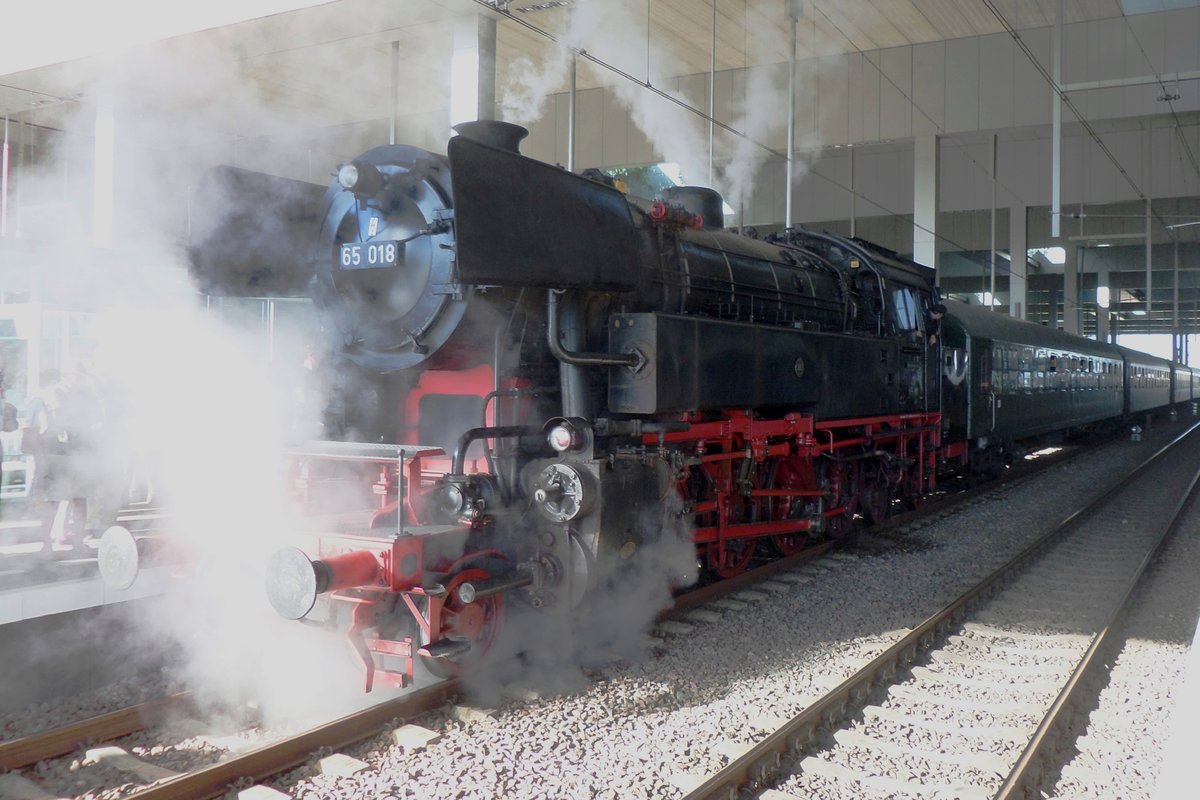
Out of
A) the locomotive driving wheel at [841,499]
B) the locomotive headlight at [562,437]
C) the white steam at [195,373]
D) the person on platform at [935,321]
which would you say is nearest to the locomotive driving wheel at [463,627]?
the white steam at [195,373]

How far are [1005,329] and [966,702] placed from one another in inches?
365

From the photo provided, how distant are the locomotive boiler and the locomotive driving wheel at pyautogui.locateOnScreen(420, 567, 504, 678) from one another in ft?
0.03

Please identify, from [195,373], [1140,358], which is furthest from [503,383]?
[1140,358]

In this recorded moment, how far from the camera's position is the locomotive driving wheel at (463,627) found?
362 centimetres

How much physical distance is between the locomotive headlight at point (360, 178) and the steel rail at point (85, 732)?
2.34 m

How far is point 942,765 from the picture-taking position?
328 cm

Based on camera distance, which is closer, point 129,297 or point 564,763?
point 564,763

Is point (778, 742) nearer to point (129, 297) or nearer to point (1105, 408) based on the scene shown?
point (129, 297)

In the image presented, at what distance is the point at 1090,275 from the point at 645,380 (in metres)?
36.4

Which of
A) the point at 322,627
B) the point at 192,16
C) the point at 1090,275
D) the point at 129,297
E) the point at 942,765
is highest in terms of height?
the point at 1090,275

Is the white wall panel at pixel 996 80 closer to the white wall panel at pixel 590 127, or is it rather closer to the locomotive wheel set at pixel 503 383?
the white wall panel at pixel 590 127

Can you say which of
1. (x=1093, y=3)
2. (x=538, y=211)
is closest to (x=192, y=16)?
(x=538, y=211)

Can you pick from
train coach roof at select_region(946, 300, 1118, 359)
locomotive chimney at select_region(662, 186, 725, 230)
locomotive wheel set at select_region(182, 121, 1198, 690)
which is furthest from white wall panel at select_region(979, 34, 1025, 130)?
locomotive wheel set at select_region(182, 121, 1198, 690)

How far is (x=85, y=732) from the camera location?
346 centimetres
